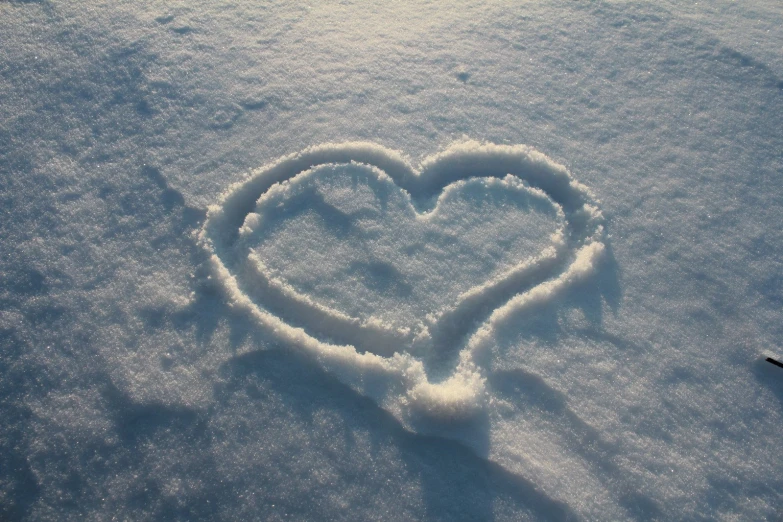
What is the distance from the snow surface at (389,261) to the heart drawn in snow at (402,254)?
0.03ft

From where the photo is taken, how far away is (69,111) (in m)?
2.16

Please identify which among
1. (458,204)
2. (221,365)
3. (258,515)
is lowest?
(258,515)

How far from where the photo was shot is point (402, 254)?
1901mm

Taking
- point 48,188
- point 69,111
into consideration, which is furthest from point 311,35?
point 48,188

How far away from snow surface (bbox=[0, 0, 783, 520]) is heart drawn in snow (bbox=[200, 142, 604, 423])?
0.4 inches

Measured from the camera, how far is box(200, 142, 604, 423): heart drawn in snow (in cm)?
166

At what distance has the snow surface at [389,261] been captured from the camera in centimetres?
147

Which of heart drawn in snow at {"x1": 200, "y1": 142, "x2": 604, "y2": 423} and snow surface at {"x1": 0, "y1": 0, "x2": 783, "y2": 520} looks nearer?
snow surface at {"x1": 0, "y1": 0, "x2": 783, "y2": 520}

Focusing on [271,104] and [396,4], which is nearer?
[271,104]

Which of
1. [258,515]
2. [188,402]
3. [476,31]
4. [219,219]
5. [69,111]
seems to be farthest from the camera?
[476,31]

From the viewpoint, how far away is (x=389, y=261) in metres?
1.88

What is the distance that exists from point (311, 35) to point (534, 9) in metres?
1.12

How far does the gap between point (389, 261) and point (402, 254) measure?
6 centimetres

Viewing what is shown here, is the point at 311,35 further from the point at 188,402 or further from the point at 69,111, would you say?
the point at 188,402
